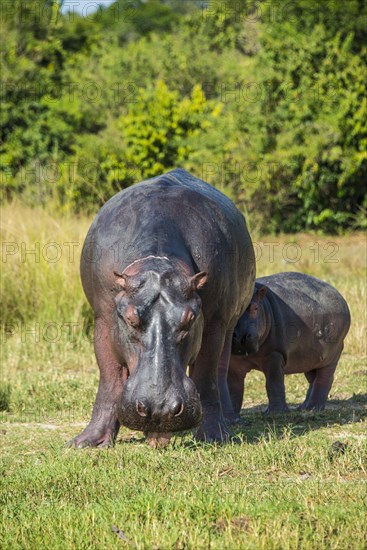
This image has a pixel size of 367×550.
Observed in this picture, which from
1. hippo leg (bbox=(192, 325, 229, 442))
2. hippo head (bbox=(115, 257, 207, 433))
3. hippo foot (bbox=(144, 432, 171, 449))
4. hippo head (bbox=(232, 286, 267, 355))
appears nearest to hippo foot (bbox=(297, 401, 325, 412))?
hippo head (bbox=(232, 286, 267, 355))

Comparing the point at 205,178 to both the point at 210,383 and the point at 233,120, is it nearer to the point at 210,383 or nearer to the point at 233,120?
the point at 233,120

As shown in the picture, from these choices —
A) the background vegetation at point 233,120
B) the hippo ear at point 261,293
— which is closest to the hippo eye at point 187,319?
the hippo ear at point 261,293

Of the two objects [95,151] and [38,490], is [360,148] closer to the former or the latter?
[95,151]

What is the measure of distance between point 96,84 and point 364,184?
21.3ft

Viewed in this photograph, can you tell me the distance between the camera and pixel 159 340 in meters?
4.85

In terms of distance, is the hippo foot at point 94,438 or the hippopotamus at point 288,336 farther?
the hippopotamus at point 288,336

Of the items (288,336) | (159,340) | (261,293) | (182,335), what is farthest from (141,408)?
(288,336)

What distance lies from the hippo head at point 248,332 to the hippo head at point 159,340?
188cm

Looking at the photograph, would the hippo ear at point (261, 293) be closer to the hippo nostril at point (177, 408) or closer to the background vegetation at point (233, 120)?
the hippo nostril at point (177, 408)

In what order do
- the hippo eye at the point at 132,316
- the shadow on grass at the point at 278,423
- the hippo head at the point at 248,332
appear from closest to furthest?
the hippo eye at the point at 132,316 < the shadow on grass at the point at 278,423 < the hippo head at the point at 248,332

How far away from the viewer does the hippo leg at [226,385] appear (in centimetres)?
672

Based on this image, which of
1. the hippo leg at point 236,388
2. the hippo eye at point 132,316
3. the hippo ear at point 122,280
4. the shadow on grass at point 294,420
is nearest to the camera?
the hippo eye at point 132,316

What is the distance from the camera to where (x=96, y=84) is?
21.8 m

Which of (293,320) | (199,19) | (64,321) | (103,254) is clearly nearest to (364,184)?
(199,19)
